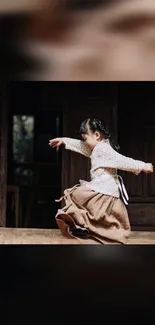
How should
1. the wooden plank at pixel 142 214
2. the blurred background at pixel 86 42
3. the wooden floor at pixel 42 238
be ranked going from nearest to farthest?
the blurred background at pixel 86 42, the wooden floor at pixel 42 238, the wooden plank at pixel 142 214

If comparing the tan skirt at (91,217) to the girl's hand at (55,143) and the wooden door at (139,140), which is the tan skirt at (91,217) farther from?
the wooden door at (139,140)

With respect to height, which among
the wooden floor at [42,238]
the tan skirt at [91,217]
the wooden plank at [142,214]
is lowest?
the wooden plank at [142,214]

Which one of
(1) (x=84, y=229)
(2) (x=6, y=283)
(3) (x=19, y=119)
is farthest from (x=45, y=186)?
(2) (x=6, y=283)

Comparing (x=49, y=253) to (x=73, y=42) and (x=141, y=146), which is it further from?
(x=141, y=146)

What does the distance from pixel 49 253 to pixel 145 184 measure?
119 inches

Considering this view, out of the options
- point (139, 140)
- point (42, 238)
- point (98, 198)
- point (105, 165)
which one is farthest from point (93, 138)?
point (139, 140)

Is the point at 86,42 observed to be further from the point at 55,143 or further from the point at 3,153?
Result: the point at 3,153

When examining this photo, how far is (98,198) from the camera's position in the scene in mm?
2125

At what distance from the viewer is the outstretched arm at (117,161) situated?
2002mm

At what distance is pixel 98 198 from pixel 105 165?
16cm

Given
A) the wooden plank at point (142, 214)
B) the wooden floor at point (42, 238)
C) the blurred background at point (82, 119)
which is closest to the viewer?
the wooden floor at point (42, 238)

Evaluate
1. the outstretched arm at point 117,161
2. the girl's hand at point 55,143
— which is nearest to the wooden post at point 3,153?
the girl's hand at point 55,143

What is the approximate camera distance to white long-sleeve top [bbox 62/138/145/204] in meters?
2.04

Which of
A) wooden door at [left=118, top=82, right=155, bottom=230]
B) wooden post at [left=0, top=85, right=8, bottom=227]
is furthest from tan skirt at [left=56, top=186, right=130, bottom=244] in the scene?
wooden door at [left=118, top=82, right=155, bottom=230]
